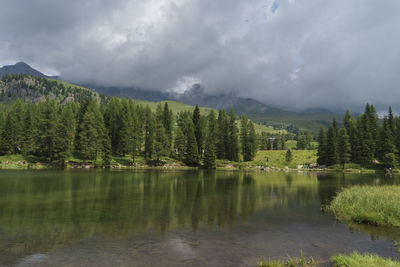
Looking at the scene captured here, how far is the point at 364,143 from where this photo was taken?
10225cm

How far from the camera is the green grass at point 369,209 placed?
20.1m

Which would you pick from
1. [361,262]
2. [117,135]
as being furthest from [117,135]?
[361,262]

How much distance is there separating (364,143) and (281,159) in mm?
33220

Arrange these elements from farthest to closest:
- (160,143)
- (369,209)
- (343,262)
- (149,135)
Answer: (149,135)
(160,143)
(369,209)
(343,262)

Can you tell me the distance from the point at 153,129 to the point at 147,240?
97.9 meters

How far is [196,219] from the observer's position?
70.5ft

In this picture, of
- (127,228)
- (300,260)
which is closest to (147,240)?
(127,228)

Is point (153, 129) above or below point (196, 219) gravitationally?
above

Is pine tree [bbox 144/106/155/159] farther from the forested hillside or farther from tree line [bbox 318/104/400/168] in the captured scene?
tree line [bbox 318/104/400/168]

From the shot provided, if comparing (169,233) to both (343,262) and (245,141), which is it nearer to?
(343,262)

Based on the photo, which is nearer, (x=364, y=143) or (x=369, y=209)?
(x=369, y=209)

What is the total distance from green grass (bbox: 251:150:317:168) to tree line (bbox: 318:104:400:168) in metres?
9.74

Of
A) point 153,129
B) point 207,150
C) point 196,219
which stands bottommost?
point 196,219

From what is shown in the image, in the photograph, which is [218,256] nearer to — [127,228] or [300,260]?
[300,260]
